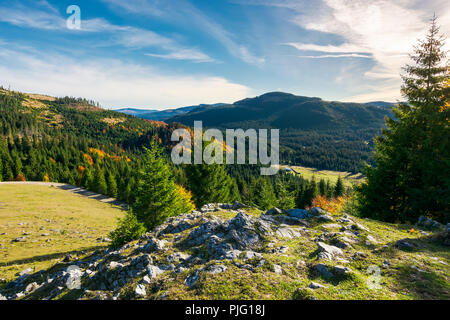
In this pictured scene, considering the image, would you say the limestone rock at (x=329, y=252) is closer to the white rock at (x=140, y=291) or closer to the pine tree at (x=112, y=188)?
the white rock at (x=140, y=291)

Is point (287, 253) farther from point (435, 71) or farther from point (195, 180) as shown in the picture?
point (195, 180)

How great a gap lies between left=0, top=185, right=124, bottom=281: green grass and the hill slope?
6.06m

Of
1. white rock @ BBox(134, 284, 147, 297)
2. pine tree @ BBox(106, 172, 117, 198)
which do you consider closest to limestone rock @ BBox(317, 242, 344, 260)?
white rock @ BBox(134, 284, 147, 297)

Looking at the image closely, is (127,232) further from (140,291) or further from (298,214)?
(298,214)

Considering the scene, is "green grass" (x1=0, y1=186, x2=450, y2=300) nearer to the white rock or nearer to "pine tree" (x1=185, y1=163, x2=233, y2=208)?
the white rock

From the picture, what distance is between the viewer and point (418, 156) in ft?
51.9

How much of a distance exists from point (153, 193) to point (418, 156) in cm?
2348

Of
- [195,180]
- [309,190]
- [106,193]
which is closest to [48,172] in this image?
[106,193]

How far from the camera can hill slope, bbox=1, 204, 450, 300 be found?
19.6 ft

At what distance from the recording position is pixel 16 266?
15508 mm

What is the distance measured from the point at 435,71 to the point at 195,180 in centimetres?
2750

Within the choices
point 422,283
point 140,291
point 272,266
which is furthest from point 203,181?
point 422,283

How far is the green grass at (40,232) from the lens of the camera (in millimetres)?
16984
